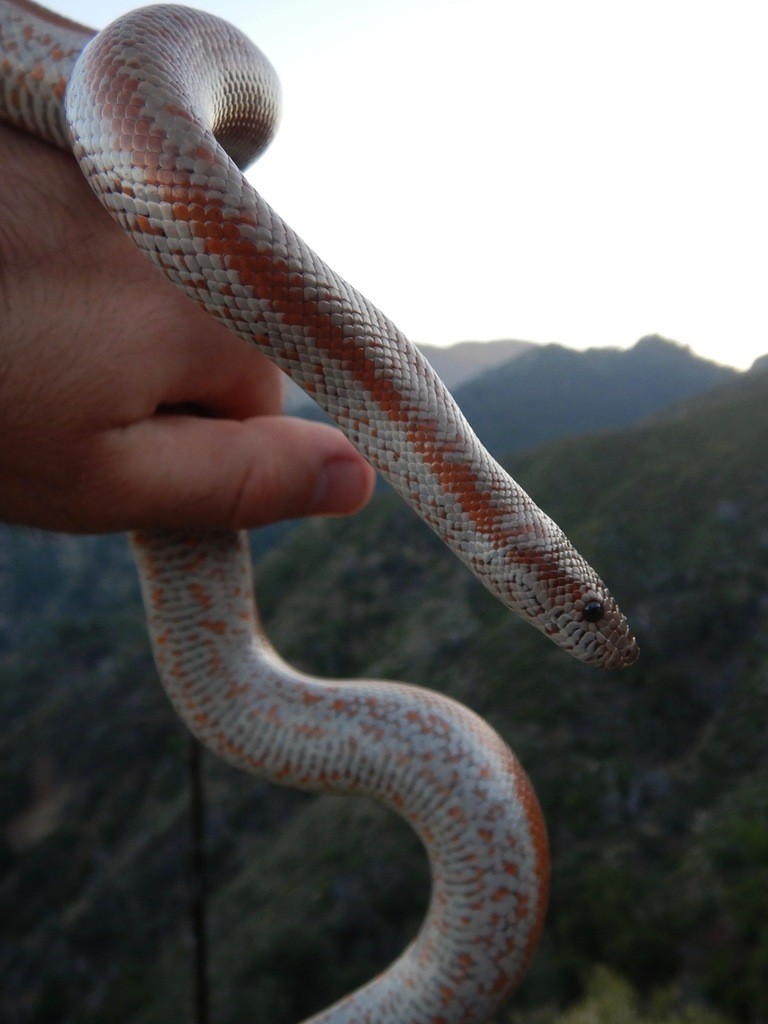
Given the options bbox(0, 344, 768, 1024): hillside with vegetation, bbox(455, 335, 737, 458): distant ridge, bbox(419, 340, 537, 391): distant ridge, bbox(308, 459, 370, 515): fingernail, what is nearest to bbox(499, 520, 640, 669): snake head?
bbox(308, 459, 370, 515): fingernail

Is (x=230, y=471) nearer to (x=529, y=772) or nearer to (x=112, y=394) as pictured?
(x=112, y=394)

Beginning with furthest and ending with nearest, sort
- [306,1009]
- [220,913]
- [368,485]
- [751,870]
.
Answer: [220,913], [306,1009], [751,870], [368,485]

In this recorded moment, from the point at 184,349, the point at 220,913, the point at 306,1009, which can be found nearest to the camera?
the point at 184,349

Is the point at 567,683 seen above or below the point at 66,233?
below

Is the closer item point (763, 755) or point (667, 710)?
point (763, 755)

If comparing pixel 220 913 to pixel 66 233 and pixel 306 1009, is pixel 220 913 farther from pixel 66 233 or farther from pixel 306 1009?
pixel 66 233

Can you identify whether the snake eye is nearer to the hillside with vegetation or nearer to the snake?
the snake

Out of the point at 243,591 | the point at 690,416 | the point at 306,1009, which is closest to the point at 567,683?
the point at 306,1009

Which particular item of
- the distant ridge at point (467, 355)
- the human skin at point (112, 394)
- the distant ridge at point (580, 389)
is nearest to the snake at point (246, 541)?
the human skin at point (112, 394)
